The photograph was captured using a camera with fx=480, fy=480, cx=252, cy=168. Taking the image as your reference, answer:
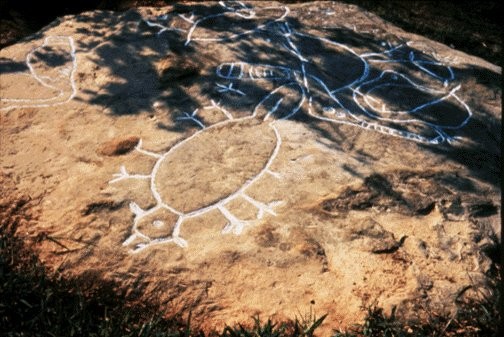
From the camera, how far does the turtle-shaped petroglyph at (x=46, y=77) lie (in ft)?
11.7

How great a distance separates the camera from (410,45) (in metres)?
4.27

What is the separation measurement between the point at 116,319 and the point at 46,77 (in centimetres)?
237

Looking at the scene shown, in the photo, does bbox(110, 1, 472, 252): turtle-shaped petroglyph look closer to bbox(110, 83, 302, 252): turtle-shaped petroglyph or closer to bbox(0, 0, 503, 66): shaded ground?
bbox(110, 83, 302, 252): turtle-shaped petroglyph

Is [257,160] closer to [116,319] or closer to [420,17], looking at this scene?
[116,319]

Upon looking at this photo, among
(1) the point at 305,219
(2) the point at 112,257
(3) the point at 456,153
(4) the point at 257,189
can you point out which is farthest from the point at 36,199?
(3) the point at 456,153

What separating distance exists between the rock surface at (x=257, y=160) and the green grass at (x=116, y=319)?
60mm

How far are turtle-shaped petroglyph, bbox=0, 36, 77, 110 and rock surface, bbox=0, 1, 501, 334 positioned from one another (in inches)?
0.7

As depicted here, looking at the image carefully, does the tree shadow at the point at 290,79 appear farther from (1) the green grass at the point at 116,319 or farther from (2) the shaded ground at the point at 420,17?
(2) the shaded ground at the point at 420,17

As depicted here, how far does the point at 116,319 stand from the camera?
87.4 inches

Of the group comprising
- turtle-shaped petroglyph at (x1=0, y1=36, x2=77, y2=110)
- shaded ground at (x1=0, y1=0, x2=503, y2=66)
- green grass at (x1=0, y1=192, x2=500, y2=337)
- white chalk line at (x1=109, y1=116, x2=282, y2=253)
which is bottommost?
shaded ground at (x1=0, y1=0, x2=503, y2=66)

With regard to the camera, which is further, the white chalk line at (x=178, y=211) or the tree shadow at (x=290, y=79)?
the tree shadow at (x=290, y=79)

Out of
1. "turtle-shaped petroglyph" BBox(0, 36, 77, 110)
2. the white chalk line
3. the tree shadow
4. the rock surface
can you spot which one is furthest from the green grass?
"turtle-shaped petroglyph" BBox(0, 36, 77, 110)

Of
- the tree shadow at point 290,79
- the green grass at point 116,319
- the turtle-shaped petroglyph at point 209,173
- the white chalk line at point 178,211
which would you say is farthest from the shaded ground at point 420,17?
the green grass at point 116,319

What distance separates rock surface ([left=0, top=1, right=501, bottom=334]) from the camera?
7.70 feet
